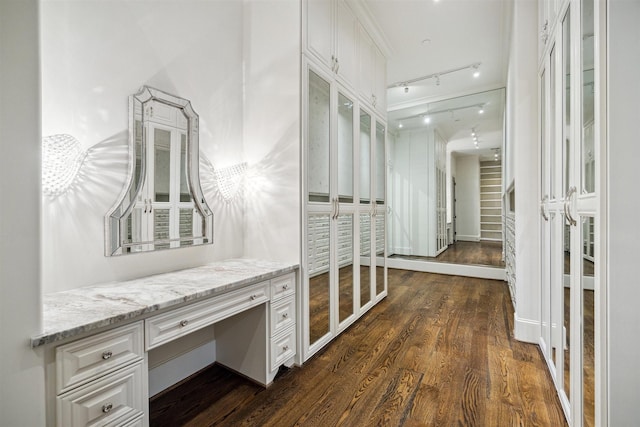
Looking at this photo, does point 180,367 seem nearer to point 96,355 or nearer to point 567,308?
point 96,355

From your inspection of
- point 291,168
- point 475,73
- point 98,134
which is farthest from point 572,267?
point 475,73

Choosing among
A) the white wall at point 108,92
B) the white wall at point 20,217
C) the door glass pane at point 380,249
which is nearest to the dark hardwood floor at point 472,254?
the door glass pane at point 380,249

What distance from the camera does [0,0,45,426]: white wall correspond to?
84cm

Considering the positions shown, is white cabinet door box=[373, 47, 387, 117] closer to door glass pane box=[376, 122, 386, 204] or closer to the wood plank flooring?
door glass pane box=[376, 122, 386, 204]

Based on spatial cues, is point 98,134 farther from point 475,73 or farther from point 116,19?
point 475,73

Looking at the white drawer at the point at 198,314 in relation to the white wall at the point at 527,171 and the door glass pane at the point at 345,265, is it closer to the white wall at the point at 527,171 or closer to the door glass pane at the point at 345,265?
the door glass pane at the point at 345,265

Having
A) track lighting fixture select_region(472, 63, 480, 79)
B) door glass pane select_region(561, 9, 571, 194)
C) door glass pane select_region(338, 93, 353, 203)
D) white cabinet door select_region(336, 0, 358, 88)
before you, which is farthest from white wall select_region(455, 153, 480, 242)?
door glass pane select_region(561, 9, 571, 194)

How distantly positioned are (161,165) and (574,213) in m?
2.12

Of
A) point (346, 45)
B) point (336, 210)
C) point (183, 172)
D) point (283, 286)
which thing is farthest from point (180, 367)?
point (346, 45)

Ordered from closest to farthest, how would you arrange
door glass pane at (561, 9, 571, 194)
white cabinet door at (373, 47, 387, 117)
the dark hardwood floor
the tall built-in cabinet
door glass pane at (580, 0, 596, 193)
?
door glass pane at (580, 0, 596, 193), door glass pane at (561, 9, 571, 194), the tall built-in cabinet, white cabinet door at (373, 47, 387, 117), the dark hardwood floor

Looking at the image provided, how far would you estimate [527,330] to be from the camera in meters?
Result: 2.41

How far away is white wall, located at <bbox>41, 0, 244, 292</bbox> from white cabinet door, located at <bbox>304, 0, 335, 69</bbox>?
0.65 meters

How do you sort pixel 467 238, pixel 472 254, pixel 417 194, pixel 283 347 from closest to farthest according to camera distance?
pixel 283 347
pixel 417 194
pixel 472 254
pixel 467 238

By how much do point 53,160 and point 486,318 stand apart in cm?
354
